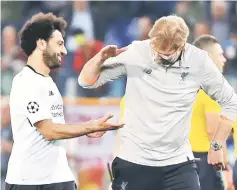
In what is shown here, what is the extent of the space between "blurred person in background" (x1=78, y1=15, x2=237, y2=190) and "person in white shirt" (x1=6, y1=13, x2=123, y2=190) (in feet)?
1.17

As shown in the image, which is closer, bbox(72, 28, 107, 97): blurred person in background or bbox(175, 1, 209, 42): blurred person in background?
bbox(72, 28, 107, 97): blurred person in background

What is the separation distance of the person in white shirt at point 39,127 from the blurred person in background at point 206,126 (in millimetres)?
1746

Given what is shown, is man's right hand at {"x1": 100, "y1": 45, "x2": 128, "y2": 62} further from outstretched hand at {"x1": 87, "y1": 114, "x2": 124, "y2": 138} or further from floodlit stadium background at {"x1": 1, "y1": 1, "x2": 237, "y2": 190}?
floodlit stadium background at {"x1": 1, "y1": 1, "x2": 237, "y2": 190}

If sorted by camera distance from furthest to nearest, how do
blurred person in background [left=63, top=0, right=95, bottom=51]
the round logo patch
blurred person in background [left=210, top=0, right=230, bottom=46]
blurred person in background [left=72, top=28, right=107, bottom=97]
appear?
blurred person in background [left=210, top=0, right=230, bottom=46] → blurred person in background [left=63, top=0, right=95, bottom=51] → blurred person in background [left=72, top=28, right=107, bottom=97] → the round logo patch

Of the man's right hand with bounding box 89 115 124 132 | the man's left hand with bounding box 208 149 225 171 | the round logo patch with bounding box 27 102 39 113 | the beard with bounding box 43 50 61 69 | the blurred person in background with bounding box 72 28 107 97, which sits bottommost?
the man's left hand with bounding box 208 149 225 171

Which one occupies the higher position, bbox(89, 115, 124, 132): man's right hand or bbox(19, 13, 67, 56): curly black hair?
bbox(19, 13, 67, 56): curly black hair

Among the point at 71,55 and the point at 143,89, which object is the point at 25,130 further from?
the point at 71,55

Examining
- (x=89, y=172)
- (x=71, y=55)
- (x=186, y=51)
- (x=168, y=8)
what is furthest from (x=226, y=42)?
(x=186, y=51)

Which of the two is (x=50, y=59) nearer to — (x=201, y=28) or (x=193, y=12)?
(x=201, y=28)

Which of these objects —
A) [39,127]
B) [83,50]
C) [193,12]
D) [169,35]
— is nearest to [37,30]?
[39,127]

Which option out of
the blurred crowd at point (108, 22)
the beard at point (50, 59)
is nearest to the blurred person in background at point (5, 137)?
the blurred crowd at point (108, 22)

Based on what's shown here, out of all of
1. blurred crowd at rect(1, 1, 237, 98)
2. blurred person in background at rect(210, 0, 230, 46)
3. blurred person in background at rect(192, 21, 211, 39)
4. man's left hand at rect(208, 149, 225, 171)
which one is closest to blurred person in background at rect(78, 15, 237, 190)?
man's left hand at rect(208, 149, 225, 171)

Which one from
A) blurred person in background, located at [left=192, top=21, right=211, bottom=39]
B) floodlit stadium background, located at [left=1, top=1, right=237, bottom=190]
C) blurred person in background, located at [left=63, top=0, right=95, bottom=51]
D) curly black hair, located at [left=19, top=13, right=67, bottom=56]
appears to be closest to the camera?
curly black hair, located at [left=19, top=13, right=67, bottom=56]

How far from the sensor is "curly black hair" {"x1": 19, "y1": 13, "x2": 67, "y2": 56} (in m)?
6.95
